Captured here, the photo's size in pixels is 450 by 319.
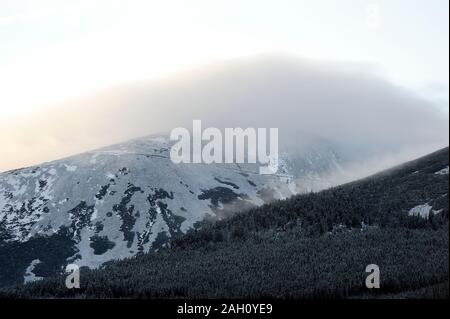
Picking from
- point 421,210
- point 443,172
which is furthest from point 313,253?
point 443,172

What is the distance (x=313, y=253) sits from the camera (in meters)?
120

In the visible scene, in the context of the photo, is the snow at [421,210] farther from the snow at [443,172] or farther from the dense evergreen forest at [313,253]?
the snow at [443,172]

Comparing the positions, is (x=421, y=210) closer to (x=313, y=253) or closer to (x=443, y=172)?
(x=443, y=172)

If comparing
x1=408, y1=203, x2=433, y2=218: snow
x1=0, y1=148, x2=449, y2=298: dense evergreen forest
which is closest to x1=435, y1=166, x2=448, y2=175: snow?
x1=0, y1=148, x2=449, y2=298: dense evergreen forest

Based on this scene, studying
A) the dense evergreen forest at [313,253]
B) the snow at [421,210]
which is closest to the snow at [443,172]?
the dense evergreen forest at [313,253]

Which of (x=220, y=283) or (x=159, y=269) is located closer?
(x=220, y=283)

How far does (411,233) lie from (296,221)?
32.6 m

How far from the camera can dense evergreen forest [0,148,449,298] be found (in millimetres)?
96500

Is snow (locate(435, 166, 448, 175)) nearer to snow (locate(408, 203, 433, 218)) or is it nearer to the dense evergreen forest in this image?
the dense evergreen forest
